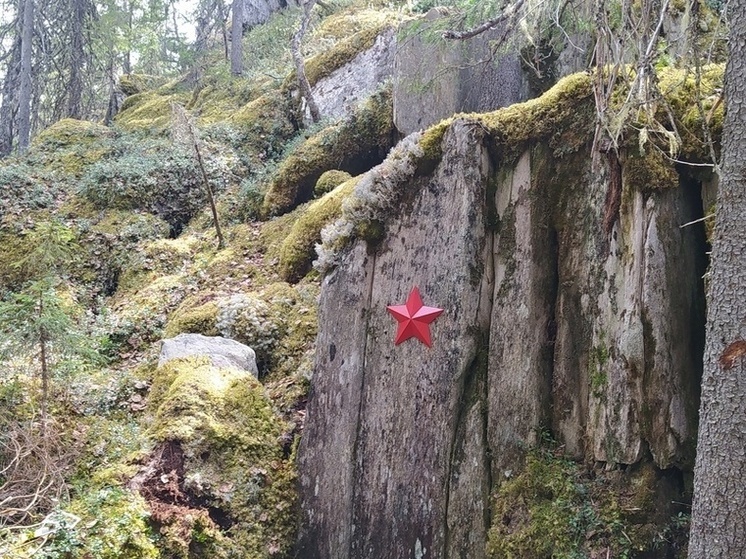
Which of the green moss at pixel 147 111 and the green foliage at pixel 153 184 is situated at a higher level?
the green moss at pixel 147 111

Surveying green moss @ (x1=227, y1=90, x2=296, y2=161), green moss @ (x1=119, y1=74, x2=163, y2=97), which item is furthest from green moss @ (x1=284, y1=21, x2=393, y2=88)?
green moss @ (x1=119, y1=74, x2=163, y2=97)

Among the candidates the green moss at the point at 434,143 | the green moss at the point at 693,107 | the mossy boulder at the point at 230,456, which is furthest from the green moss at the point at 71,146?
the green moss at the point at 693,107

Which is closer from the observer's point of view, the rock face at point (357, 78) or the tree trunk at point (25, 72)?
the rock face at point (357, 78)

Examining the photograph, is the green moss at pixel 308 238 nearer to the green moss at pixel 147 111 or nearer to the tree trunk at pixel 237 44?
the green moss at pixel 147 111

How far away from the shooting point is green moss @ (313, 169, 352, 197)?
9664 millimetres

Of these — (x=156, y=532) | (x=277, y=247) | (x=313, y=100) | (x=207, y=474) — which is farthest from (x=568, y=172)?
(x=313, y=100)

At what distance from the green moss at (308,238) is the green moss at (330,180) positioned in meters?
1.23

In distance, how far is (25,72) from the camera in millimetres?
14438

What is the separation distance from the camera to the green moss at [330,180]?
9.66 metres

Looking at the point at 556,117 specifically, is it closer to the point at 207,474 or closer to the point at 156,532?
the point at 207,474

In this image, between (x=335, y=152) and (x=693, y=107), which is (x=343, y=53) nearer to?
(x=335, y=152)

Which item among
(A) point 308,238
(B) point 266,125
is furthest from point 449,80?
(B) point 266,125

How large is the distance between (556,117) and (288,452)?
3981 mm

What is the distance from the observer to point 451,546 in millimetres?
4727
